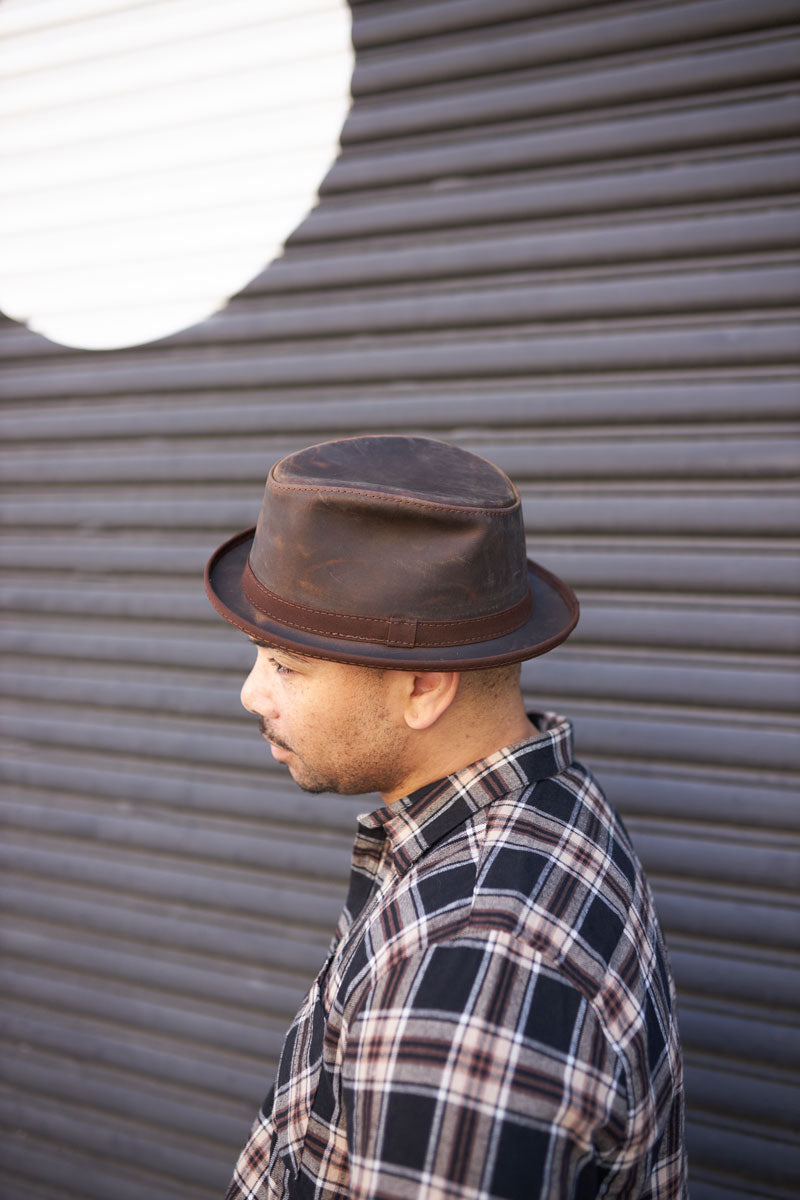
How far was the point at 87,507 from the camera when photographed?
335cm

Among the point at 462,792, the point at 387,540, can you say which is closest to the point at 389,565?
the point at 387,540

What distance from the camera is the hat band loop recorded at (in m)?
1.40

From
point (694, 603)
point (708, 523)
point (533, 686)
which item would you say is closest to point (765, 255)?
point (708, 523)

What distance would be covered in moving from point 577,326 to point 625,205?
0.36 metres

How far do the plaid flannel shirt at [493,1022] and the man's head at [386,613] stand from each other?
0.41ft

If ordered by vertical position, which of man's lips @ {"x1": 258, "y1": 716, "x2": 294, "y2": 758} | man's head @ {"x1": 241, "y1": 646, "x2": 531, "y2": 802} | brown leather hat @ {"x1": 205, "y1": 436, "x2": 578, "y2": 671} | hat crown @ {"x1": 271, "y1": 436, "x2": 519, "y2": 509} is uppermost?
hat crown @ {"x1": 271, "y1": 436, "x2": 519, "y2": 509}

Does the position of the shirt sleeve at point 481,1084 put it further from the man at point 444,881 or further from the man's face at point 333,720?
the man's face at point 333,720

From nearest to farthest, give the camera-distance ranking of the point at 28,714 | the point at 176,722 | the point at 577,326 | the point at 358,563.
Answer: the point at 358,563
the point at 577,326
the point at 176,722
the point at 28,714

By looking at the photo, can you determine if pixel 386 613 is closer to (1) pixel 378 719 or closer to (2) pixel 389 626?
(2) pixel 389 626

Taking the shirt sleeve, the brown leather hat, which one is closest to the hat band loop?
the brown leather hat

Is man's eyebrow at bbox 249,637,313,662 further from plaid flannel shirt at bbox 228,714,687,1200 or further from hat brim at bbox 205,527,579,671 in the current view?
plaid flannel shirt at bbox 228,714,687,1200

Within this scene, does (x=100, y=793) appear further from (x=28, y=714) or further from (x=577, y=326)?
(x=577, y=326)

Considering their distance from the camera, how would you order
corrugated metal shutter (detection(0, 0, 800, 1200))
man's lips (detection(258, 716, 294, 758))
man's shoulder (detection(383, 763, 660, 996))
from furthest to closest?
1. corrugated metal shutter (detection(0, 0, 800, 1200))
2. man's lips (detection(258, 716, 294, 758))
3. man's shoulder (detection(383, 763, 660, 996))

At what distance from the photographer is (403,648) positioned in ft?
4.61
